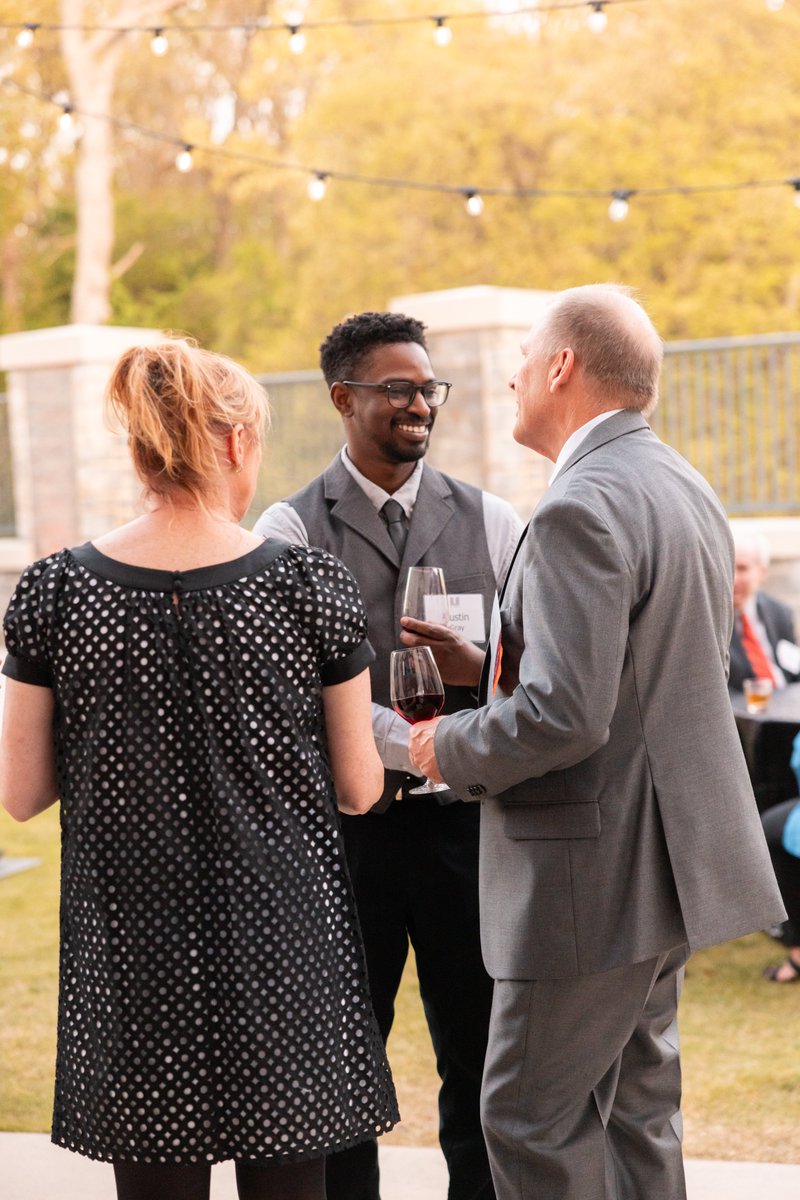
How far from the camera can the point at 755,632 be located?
567cm

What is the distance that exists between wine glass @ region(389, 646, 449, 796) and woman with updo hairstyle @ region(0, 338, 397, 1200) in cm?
31

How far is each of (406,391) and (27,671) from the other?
115cm

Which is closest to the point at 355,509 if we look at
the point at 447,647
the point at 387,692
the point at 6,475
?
the point at 387,692

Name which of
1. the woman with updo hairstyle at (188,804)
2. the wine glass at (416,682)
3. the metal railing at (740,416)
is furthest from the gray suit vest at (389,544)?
the metal railing at (740,416)

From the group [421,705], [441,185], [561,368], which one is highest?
[441,185]

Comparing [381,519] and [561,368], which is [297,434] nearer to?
[381,519]

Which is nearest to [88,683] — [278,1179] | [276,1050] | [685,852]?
[276,1050]

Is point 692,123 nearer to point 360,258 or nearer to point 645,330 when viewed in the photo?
point 360,258

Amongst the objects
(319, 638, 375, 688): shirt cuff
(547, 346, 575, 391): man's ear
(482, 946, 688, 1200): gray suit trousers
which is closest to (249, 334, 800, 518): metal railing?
(547, 346, 575, 391): man's ear

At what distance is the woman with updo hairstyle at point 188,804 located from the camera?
1.97 meters

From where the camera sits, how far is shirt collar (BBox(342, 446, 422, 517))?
9.51 ft

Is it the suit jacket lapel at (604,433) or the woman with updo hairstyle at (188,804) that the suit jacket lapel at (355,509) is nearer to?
the suit jacket lapel at (604,433)

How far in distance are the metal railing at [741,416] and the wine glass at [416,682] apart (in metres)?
7.12

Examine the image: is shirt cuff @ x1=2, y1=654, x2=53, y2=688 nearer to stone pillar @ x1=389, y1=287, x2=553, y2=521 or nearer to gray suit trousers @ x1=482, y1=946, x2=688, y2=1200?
gray suit trousers @ x1=482, y1=946, x2=688, y2=1200
